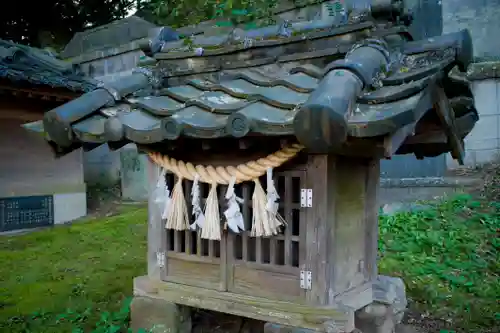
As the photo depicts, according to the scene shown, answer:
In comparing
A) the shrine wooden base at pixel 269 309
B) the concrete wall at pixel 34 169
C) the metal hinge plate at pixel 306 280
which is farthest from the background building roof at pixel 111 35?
the metal hinge plate at pixel 306 280

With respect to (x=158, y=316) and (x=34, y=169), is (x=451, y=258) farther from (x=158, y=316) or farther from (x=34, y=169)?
Result: (x=34, y=169)

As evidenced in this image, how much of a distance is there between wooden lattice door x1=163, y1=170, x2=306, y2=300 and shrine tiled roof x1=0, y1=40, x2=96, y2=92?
6.25 metres

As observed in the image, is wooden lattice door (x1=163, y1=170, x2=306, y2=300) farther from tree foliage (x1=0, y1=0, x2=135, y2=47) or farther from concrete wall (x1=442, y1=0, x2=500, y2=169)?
tree foliage (x1=0, y1=0, x2=135, y2=47)

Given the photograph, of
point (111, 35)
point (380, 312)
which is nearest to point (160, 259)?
point (380, 312)

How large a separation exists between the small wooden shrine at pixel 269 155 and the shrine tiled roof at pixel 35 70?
18.4ft

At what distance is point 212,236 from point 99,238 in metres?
6.31

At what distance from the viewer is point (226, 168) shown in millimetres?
4195

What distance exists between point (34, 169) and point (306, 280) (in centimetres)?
948

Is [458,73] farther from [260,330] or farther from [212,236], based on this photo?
[260,330]

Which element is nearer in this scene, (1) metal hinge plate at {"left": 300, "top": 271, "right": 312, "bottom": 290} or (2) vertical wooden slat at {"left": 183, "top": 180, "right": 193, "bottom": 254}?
(1) metal hinge plate at {"left": 300, "top": 271, "right": 312, "bottom": 290}

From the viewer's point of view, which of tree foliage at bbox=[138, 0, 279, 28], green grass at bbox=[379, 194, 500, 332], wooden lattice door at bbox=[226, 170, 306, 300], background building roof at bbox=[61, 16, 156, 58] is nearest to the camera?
wooden lattice door at bbox=[226, 170, 306, 300]

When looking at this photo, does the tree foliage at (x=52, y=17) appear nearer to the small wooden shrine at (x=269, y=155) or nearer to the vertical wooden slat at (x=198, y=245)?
the small wooden shrine at (x=269, y=155)

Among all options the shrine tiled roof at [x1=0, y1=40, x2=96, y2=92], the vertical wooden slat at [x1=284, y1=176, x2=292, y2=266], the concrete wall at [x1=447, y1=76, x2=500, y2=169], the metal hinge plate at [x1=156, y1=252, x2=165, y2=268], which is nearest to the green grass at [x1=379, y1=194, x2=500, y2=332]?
the concrete wall at [x1=447, y1=76, x2=500, y2=169]

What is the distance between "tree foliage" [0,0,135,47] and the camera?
20327mm
